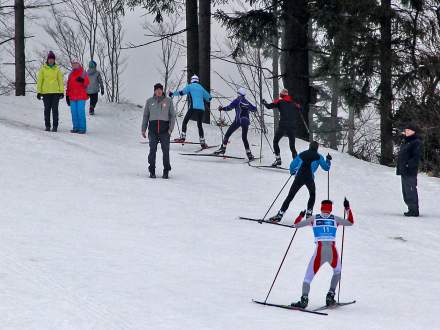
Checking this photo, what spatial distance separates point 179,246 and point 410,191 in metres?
5.43

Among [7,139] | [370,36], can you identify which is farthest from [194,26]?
[7,139]

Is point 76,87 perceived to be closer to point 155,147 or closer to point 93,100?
point 93,100

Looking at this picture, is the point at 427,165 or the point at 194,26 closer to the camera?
the point at 427,165

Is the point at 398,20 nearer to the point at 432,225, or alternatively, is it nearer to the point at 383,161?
the point at 383,161

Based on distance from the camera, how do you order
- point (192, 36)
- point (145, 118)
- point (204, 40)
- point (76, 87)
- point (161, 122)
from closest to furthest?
point (161, 122), point (145, 118), point (76, 87), point (204, 40), point (192, 36)

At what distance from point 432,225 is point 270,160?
5.93 meters

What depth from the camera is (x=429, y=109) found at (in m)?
21.6

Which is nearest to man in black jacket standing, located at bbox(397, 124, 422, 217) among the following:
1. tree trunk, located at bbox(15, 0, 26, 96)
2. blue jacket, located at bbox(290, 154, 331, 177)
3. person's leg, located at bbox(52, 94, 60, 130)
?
blue jacket, located at bbox(290, 154, 331, 177)

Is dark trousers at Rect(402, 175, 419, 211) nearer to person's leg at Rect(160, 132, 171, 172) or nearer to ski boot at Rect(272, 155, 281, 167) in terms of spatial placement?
ski boot at Rect(272, 155, 281, 167)

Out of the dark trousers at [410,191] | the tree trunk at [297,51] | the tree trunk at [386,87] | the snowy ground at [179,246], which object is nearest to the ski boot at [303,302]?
the snowy ground at [179,246]

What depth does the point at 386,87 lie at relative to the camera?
2306 centimetres

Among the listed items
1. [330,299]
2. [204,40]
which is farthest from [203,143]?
[330,299]

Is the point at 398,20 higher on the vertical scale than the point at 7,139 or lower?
higher

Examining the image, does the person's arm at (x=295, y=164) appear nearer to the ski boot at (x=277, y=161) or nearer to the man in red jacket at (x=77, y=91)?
the ski boot at (x=277, y=161)
